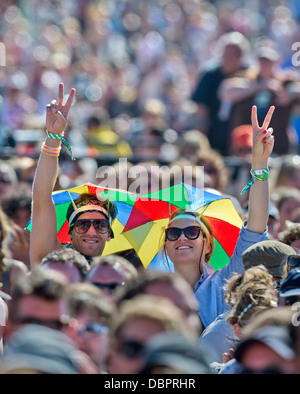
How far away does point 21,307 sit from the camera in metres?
3.19

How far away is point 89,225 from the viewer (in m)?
5.09

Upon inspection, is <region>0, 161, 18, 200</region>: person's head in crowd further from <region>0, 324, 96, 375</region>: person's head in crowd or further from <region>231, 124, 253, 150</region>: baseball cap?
<region>0, 324, 96, 375</region>: person's head in crowd

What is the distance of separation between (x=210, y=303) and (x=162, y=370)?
84.9 inches

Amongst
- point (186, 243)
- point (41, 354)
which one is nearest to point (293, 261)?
point (186, 243)

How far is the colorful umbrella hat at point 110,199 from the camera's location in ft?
17.5

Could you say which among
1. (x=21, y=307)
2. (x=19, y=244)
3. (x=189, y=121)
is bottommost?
(x=21, y=307)

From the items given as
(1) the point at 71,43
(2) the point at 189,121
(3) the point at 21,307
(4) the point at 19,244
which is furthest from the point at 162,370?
(1) the point at 71,43

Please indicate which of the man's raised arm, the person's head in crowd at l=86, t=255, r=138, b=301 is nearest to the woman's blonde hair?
the person's head in crowd at l=86, t=255, r=138, b=301

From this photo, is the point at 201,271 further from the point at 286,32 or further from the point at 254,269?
the point at 286,32

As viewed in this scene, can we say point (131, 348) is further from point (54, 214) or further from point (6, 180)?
point (6, 180)

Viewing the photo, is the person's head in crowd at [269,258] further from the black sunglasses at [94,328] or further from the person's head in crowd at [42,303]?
the person's head in crowd at [42,303]

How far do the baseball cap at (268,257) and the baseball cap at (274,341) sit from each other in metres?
1.48

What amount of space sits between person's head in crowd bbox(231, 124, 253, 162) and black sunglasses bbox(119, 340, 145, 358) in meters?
Result: 5.82

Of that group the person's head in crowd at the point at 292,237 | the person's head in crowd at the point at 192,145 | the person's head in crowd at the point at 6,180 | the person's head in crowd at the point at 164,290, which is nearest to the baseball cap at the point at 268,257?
the person's head in crowd at the point at 292,237
